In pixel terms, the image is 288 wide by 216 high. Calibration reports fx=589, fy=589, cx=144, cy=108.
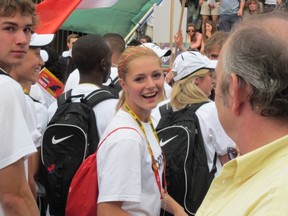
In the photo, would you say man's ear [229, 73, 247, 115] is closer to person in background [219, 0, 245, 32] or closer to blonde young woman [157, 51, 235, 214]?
blonde young woman [157, 51, 235, 214]

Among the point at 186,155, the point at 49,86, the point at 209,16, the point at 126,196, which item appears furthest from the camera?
the point at 209,16

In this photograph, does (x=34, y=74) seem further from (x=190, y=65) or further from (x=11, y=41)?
(x=190, y=65)

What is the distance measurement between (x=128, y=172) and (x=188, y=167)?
101 cm

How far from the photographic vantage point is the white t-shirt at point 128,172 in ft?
10.1

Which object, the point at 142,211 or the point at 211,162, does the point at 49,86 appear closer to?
the point at 211,162

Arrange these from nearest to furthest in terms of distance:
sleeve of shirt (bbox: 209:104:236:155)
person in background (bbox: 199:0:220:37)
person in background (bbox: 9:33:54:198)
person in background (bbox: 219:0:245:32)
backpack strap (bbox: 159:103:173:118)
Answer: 1. sleeve of shirt (bbox: 209:104:236:155)
2. person in background (bbox: 9:33:54:198)
3. backpack strap (bbox: 159:103:173:118)
4. person in background (bbox: 219:0:245:32)
5. person in background (bbox: 199:0:220:37)

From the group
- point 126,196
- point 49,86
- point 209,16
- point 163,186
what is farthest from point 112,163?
point 209,16

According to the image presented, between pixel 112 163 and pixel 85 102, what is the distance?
3.44ft

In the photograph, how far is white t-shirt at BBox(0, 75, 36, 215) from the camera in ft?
8.94

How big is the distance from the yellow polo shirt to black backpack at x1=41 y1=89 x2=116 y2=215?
207cm

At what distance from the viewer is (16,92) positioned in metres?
2.78

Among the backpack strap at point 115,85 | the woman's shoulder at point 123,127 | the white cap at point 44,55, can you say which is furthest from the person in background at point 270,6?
the white cap at point 44,55

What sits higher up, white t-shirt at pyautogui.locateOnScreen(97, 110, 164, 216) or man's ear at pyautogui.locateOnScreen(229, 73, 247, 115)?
man's ear at pyautogui.locateOnScreen(229, 73, 247, 115)

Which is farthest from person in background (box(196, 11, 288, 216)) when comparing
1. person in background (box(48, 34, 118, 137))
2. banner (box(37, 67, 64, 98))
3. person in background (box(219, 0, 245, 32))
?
person in background (box(219, 0, 245, 32))
